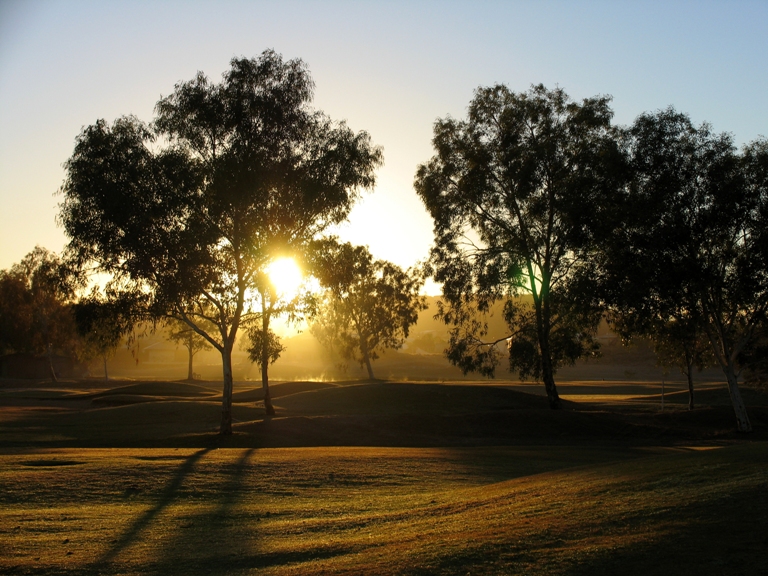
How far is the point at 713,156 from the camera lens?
31.2 meters

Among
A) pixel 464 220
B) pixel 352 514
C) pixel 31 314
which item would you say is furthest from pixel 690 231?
pixel 31 314

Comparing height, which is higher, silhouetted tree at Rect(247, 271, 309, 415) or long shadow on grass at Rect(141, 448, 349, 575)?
silhouetted tree at Rect(247, 271, 309, 415)

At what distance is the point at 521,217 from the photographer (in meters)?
38.3

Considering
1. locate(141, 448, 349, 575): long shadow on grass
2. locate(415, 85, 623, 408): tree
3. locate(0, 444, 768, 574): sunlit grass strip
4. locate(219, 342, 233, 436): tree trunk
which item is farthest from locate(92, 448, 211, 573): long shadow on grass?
locate(415, 85, 623, 408): tree

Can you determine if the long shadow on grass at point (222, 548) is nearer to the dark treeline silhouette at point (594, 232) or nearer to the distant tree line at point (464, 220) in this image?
the distant tree line at point (464, 220)

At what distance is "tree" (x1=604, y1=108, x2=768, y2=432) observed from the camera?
1208 inches

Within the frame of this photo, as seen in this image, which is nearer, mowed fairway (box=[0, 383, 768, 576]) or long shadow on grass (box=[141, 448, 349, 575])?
mowed fairway (box=[0, 383, 768, 576])

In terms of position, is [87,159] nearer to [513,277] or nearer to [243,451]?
[243,451]

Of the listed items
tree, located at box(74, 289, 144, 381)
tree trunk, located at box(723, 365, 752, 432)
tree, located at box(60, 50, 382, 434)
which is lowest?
tree trunk, located at box(723, 365, 752, 432)

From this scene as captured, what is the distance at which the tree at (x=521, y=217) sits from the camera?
3631 cm

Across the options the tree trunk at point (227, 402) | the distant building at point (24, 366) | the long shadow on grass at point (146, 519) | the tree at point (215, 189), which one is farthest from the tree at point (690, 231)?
the distant building at point (24, 366)

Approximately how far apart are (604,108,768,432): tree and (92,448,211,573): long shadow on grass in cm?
2258

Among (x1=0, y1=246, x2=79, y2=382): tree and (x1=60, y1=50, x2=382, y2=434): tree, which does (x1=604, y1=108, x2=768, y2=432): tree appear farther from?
(x1=0, y1=246, x2=79, y2=382): tree

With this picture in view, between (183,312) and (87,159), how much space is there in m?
7.48
